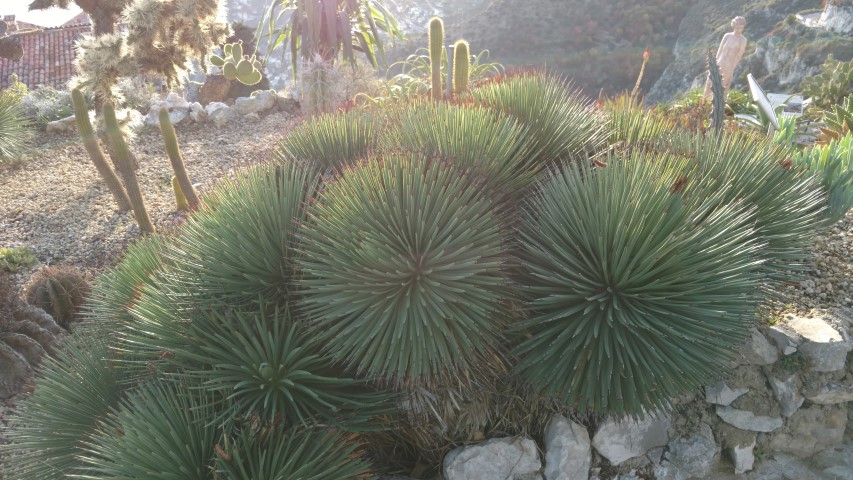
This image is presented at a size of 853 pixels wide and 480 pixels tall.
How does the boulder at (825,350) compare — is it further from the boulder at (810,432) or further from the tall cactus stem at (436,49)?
the tall cactus stem at (436,49)

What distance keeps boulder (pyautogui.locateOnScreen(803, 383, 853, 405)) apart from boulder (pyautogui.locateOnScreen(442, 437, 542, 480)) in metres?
1.80

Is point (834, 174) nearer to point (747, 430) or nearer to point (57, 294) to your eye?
point (747, 430)

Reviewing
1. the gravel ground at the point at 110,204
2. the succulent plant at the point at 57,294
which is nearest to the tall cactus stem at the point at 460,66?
the gravel ground at the point at 110,204

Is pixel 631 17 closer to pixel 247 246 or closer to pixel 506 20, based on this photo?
pixel 506 20

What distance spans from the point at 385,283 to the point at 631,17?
30.2 meters

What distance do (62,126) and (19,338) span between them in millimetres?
7351

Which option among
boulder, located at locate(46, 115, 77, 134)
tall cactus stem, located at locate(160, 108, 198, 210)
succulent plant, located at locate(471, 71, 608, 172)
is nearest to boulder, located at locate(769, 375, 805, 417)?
succulent plant, located at locate(471, 71, 608, 172)

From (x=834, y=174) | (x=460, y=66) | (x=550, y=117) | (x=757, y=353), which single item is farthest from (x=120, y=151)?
(x=834, y=174)

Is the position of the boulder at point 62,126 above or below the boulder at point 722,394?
above

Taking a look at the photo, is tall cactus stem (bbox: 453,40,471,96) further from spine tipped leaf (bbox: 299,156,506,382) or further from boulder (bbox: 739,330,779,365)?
boulder (bbox: 739,330,779,365)

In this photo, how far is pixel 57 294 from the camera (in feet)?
14.5

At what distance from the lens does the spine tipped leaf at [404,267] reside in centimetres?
223

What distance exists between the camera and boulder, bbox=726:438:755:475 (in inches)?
125

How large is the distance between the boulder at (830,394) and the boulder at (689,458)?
721mm
